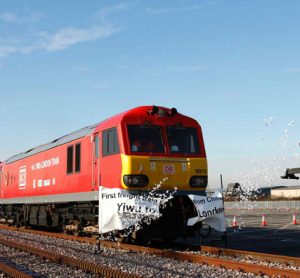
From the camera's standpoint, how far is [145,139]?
1195cm

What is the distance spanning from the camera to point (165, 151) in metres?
12.0

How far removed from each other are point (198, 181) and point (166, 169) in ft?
3.17

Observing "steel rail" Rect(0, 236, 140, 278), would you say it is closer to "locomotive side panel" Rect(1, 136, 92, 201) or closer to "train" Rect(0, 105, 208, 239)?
"train" Rect(0, 105, 208, 239)

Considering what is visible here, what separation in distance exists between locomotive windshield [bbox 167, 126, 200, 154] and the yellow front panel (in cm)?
30

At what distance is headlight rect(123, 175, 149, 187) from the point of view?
11.2 m

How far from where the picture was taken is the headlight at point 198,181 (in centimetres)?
1201

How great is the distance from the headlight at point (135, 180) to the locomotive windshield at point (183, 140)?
1206mm

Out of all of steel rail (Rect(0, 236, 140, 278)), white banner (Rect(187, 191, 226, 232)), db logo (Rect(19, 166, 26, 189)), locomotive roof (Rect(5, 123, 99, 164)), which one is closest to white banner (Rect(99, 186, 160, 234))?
white banner (Rect(187, 191, 226, 232))

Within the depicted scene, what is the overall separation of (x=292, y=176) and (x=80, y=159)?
6.05 m

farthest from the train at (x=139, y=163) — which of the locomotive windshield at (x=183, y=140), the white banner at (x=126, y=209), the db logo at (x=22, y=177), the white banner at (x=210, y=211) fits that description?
the db logo at (x=22, y=177)

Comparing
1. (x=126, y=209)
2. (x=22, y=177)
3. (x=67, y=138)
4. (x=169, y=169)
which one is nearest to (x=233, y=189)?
(x=169, y=169)

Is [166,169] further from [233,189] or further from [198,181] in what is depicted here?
[233,189]

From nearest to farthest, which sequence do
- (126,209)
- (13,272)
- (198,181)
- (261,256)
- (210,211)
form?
(13,272), (261,256), (126,209), (210,211), (198,181)

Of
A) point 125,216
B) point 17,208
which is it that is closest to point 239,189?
point 125,216
